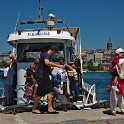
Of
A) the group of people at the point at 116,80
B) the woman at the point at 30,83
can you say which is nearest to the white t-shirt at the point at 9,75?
the woman at the point at 30,83

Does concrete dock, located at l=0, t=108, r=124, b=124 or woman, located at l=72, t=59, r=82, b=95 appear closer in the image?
concrete dock, located at l=0, t=108, r=124, b=124

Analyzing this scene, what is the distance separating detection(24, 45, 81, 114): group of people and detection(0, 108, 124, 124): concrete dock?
1.18 feet

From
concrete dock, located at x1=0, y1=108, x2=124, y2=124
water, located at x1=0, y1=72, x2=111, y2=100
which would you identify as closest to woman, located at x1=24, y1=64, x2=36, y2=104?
concrete dock, located at x1=0, y1=108, x2=124, y2=124

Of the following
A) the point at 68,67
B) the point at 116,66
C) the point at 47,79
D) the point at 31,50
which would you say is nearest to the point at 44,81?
the point at 47,79

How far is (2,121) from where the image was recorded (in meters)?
8.19

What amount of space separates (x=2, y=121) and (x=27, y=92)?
83.6 inches

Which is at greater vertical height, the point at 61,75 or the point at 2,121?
the point at 61,75

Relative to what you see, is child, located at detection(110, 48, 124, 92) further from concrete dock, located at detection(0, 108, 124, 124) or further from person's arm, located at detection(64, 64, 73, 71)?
person's arm, located at detection(64, 64, 73, 71)

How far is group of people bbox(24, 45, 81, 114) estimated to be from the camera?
29.3 ft

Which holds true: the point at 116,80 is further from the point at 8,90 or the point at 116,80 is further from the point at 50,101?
the point at 8,90

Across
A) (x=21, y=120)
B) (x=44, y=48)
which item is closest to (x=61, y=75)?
(x=44, y=48)

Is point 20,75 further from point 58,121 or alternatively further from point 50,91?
point 58,121

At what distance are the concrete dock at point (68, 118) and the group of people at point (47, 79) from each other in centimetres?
36

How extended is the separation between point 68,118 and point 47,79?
1194 millimetres
